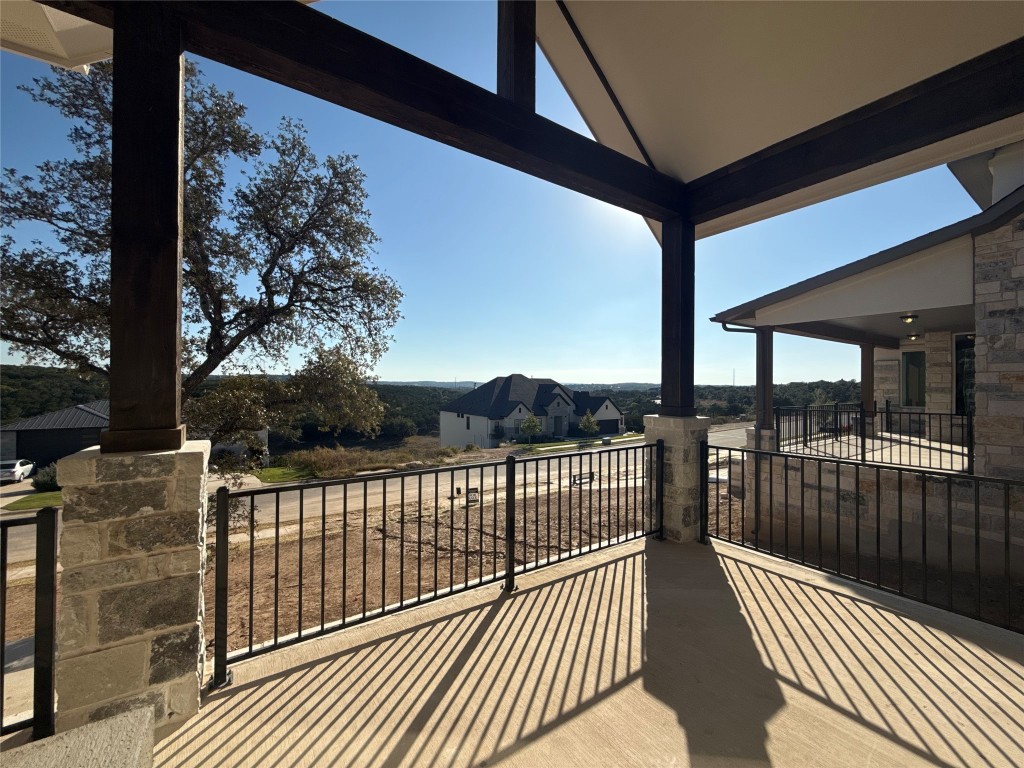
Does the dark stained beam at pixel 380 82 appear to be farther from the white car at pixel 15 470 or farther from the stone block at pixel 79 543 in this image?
the white car at pixel 15 470

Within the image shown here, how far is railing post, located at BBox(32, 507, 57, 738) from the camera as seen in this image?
5.17 feet

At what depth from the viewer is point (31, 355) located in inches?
174

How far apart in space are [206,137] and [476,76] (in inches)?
174

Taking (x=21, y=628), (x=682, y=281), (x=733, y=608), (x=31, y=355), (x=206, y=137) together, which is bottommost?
(x=21, y=628)

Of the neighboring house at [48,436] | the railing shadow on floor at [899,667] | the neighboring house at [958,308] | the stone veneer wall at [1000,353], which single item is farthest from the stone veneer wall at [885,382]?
the neighboring house at [48,436]

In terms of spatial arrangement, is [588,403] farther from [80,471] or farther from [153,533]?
[80,471]

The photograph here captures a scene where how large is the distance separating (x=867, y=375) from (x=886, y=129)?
917 centimetres

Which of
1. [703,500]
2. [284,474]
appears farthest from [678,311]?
[284,474]

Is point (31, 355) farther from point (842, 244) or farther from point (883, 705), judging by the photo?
point (842, 244)

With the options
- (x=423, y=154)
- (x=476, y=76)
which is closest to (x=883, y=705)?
(x=476, y=76)

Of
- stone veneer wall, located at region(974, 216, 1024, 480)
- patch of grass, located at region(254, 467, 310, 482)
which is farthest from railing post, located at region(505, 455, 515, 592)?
patch of grass, located at region(254, 467, 310, 482)

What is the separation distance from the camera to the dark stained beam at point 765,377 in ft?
26.1

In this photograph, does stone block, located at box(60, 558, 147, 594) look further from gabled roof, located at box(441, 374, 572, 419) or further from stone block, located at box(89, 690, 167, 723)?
gabled roof, located at box(441, 374, 572, 419)

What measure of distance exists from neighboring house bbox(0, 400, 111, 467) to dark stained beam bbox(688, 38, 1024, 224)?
81.8 feet
